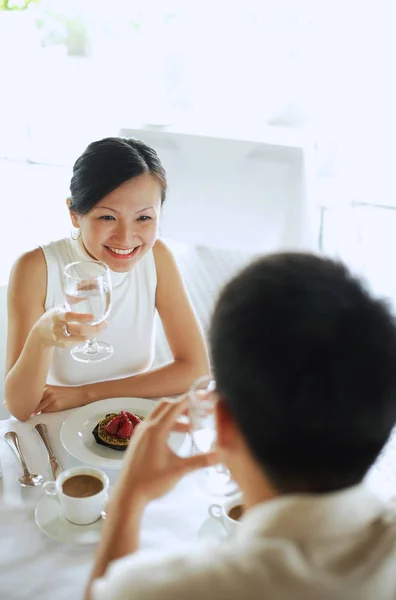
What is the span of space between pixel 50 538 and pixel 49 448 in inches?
10.3

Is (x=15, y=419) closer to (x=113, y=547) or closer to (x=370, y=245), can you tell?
(x=113, y=547)

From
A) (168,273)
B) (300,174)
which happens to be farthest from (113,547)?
(300,174)

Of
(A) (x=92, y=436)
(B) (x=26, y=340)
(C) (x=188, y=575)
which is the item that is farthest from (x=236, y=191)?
(C) (x=188, y=575)

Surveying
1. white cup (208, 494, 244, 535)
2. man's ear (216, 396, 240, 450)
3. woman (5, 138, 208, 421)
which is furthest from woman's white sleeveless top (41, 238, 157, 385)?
man's ear (216, 396, 240, 450)

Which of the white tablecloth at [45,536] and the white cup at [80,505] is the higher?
the white cup at [80,505]

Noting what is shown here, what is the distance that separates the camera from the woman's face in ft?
5.68

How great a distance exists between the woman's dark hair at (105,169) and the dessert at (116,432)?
1.89 ft

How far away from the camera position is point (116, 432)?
56.0 inches

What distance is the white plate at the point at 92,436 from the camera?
4.49ft

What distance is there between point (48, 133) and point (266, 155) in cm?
230

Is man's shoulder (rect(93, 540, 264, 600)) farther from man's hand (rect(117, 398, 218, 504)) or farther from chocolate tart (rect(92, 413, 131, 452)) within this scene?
chocolate tart (rect(92, 413, 131, 452))

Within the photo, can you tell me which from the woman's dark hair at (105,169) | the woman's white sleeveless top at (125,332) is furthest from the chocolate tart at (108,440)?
the woman's dark hair at (105,169)

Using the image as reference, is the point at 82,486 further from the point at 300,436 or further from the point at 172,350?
the point at 172,350

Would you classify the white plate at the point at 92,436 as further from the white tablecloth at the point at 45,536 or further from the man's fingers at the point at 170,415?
the man's fingers at the point at 170,415
